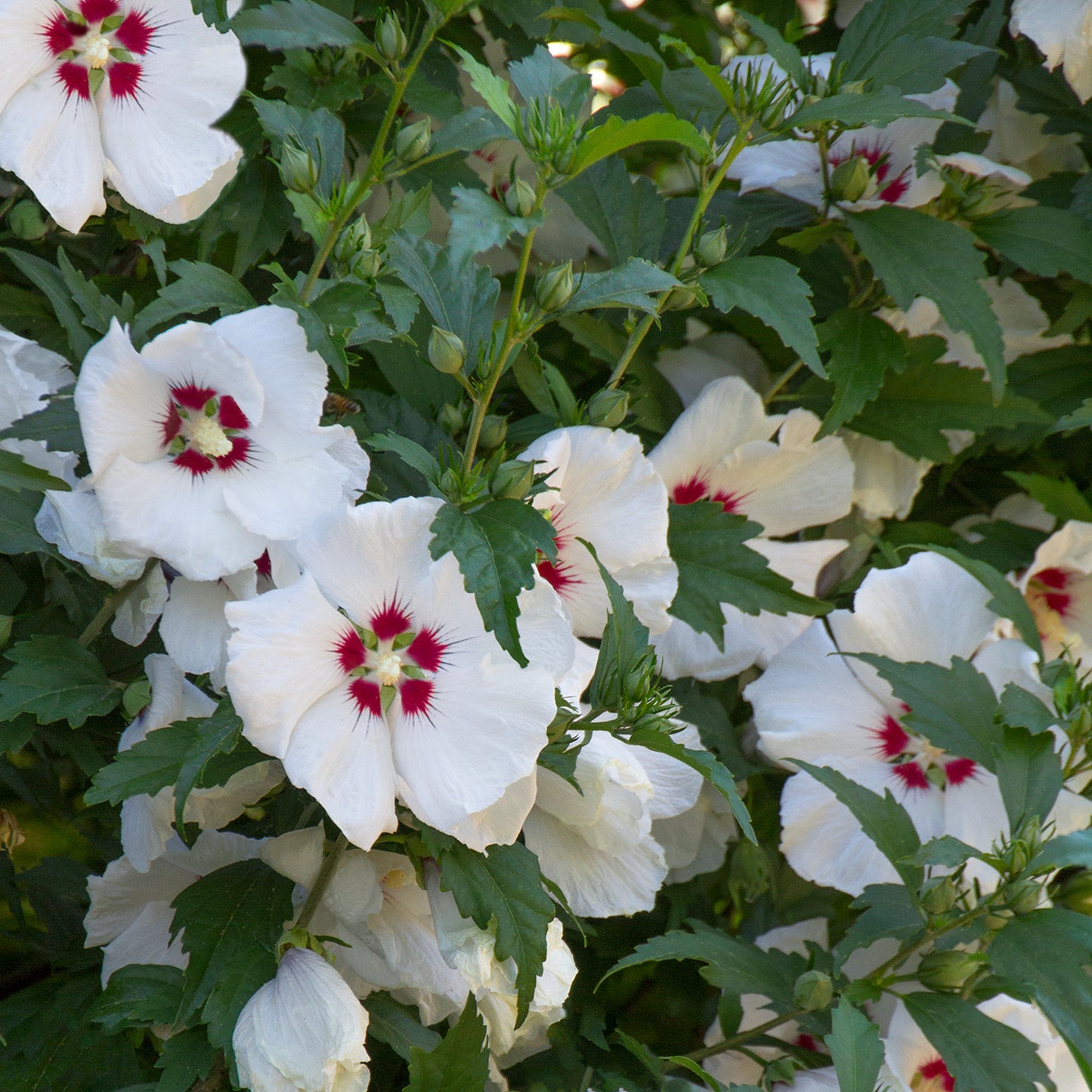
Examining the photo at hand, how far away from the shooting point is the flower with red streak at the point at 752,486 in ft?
5.08

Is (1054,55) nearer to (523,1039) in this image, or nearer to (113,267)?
(113,267)

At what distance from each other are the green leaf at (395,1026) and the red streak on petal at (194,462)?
1.86 ft

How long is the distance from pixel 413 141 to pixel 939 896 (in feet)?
3.00

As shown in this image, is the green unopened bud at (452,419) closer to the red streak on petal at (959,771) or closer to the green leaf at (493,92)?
the green leaf at (493,92)

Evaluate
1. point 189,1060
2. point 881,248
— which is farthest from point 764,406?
point 189,1060

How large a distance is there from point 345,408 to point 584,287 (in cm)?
39

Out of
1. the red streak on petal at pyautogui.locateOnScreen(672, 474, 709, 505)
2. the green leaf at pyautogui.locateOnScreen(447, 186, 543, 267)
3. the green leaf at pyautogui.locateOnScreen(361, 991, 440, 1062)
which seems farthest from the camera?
the red streak on petal at pyautogui.locateOnScreen(672, 474, 709, 505)

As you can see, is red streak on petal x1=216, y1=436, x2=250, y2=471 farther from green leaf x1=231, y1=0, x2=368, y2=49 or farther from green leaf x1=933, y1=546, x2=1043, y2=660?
green leaf x1=933, y1=546, x2=1043, y2=660

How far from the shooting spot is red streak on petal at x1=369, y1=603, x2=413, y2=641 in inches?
43.5

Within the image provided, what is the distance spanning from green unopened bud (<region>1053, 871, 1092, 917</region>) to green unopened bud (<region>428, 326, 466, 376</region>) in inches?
38.3

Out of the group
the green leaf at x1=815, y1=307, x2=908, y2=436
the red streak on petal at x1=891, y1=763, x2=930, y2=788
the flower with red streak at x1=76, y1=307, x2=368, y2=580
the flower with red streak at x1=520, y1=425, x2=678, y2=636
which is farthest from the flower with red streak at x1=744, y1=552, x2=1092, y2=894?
the flower with red streak at x1=76, y1=307, x2=368, y2=580

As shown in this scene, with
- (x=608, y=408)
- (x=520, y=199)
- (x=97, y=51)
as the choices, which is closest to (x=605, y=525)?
(x=608, y=408)

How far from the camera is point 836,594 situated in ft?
5.90

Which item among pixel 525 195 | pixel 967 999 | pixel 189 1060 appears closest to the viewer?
pixel 525 195
